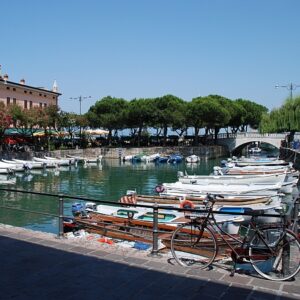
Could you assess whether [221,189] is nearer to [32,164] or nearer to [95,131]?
[32,164]

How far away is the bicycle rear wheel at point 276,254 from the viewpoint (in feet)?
19.4

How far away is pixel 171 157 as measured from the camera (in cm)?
6228

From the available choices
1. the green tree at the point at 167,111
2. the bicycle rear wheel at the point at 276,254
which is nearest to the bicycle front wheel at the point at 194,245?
the bicycle rear wheel at the point at 276,254

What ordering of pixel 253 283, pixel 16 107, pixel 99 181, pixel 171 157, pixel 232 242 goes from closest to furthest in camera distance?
pixel 253 283 < pixel 232 242 < pixel 99 181 < pixel 16 107 < pixel 171 157

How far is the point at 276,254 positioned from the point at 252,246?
35cm

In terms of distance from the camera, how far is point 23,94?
215 feet

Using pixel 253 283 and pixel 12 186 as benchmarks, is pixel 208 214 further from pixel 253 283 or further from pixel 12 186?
pixel 12 186

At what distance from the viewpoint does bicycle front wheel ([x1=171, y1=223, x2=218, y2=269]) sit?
6.62 metres

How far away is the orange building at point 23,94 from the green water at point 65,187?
56.9 feet

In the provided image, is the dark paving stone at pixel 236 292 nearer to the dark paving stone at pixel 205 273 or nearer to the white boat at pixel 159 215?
the dark paving stone at pixel 205 273

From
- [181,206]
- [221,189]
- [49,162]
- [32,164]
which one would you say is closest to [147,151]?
[49,162]

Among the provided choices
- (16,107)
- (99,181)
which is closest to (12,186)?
(99,181)

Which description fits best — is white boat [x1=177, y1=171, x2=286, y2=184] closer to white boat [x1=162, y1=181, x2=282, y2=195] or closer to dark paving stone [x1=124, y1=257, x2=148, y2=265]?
white boat [x1=162, y1=181, x2=282, y2=195]

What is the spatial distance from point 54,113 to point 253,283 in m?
53.1
